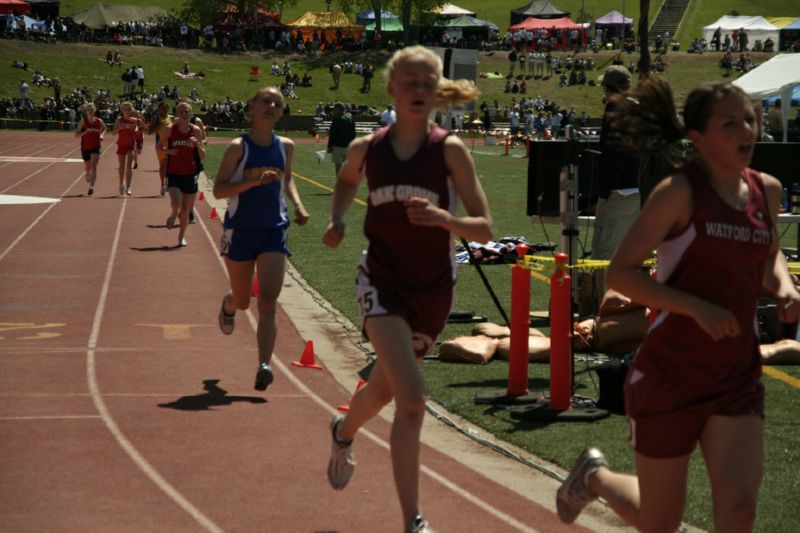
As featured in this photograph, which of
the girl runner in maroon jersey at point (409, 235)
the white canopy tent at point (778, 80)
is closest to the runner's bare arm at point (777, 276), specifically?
the girl runner in maroon jersey at point (409, 235)

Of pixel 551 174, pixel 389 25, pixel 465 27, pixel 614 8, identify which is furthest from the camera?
pixel 614 8

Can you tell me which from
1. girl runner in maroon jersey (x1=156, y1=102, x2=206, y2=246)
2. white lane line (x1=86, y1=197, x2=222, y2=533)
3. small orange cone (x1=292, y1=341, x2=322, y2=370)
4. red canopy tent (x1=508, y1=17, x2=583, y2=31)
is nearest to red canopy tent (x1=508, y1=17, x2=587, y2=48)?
red canopy tent (x1=508, y1=17, x2=583, y2=31)

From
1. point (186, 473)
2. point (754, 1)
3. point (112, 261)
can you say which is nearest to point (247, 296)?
point (186, 473)

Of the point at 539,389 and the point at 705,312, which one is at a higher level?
the point at 705,312

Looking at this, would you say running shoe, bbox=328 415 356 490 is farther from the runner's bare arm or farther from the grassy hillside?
the grassy hillside

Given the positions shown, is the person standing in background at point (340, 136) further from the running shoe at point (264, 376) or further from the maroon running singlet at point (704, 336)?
the maroon running singlet at point (704, 336)

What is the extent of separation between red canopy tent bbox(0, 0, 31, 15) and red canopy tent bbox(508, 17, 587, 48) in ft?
107

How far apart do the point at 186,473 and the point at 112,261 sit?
11.2 metres

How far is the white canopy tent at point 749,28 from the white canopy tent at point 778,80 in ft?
194

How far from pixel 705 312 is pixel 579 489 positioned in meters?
1.34

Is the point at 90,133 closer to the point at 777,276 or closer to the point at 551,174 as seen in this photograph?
the point at 551,174

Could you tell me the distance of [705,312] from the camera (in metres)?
4.42

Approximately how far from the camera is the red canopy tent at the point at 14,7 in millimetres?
84688

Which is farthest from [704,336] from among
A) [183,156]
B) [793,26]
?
[793,26]
